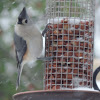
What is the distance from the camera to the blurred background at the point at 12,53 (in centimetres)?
593

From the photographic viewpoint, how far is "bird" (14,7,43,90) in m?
4.87

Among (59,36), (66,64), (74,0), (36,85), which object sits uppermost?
(74,0)

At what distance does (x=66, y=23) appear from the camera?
15.8 ft

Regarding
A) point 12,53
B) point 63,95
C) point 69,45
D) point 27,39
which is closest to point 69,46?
point 69,45

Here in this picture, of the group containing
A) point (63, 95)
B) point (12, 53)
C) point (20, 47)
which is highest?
point (20, 47)

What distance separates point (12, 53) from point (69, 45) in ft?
4.75

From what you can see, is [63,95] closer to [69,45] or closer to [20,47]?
[69,45]

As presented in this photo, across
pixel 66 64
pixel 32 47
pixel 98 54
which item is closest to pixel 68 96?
pixel 66 64

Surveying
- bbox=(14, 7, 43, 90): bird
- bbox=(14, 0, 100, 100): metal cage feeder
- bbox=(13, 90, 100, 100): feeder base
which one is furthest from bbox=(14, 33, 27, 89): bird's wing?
bbox=(13, 90, 100, 100): feeder base

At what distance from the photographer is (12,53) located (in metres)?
6.07

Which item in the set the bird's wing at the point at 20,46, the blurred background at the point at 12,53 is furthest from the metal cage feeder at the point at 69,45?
the blurred background at the point at 12,53

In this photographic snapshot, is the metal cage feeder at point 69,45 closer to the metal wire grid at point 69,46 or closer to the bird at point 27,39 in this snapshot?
the metal wire grid at point 69,46

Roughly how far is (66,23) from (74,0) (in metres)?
0.28

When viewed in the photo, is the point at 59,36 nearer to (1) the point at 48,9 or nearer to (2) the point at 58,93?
(1) the point at 48,9
